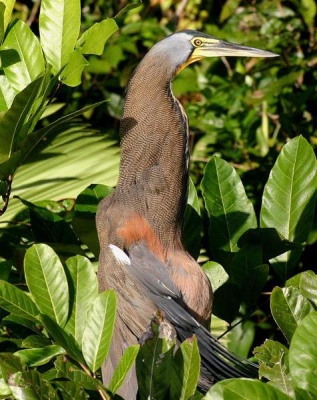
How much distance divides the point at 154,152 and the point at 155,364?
92cm

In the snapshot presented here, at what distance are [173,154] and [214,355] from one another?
1.75ft

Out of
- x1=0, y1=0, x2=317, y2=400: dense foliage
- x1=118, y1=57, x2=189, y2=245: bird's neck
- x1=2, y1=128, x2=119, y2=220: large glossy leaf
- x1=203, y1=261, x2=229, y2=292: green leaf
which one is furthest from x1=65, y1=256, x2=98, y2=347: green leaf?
x1=2, y1=128, x2=119, y2=220: large glossy leaf

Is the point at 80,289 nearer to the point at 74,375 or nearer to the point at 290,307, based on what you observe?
the point at 74,375

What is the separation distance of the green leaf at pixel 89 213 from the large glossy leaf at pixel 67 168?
0.26 m

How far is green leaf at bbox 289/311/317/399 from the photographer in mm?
1051

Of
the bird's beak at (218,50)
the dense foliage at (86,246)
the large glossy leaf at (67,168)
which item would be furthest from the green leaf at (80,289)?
the bird's beak at (218,50)

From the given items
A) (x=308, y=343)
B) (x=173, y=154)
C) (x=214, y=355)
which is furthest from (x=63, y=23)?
(x=308, y=343)

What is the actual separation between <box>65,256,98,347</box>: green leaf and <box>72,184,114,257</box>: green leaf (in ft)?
1.45

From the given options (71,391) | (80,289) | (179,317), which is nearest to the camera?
(71,391)

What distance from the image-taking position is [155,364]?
3.56 feet

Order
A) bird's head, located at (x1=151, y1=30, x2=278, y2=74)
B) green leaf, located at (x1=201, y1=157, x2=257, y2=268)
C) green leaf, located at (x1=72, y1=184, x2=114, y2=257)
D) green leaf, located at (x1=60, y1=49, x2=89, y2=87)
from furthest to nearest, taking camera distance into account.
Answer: bird's head, located at (x1=151, y1=30, x2=278, y2=74)
green leaf, located at (x1=72, y1=184, x2=114, y2=257)
green leaf, located at (x1=201, y1=157, x2=257, y2=268)
green leaf, located at (x1=60, y1=49, x2=89, y2=87)

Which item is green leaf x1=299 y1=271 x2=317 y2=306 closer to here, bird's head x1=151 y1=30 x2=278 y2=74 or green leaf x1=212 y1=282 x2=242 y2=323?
green leaf x1=212 y1=282 x2=242 y2=323

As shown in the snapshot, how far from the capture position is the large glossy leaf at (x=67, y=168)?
2218mm

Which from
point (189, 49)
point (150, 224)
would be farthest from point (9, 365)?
point (189, 49)
